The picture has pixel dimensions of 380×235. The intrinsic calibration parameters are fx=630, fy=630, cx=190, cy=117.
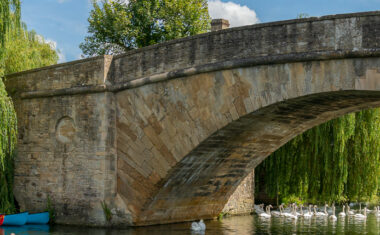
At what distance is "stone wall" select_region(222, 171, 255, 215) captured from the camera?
49.0ft

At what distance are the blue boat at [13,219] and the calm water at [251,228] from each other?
38 centimetres

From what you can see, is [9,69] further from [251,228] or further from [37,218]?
[251,228]

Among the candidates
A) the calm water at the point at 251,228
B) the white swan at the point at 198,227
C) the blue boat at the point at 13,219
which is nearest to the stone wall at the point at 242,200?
the calm water at the point at 251,228

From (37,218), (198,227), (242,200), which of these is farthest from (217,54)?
(242,200)

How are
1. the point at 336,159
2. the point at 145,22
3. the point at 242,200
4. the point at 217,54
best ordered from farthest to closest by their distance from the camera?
1. the point at 145,22
2. the point at 336,159
3. the point at 242,200
4. the point at 217,54

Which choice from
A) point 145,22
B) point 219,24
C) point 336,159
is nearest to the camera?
point 219,24

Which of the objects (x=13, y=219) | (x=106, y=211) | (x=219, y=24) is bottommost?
(x=13, y=219)

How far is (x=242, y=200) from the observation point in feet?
50.8

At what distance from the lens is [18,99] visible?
1353cm

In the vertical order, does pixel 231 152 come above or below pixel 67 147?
below

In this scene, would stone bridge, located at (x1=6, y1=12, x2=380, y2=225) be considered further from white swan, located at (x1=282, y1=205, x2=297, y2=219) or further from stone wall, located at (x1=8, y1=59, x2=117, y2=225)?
white swan, located at (x1=282, y1=205, x2=297, y2=219)

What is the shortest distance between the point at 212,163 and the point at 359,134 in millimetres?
5702

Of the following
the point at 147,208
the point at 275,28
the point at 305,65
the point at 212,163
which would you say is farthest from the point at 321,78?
the point at 147,208

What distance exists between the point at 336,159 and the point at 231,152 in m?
4.82
